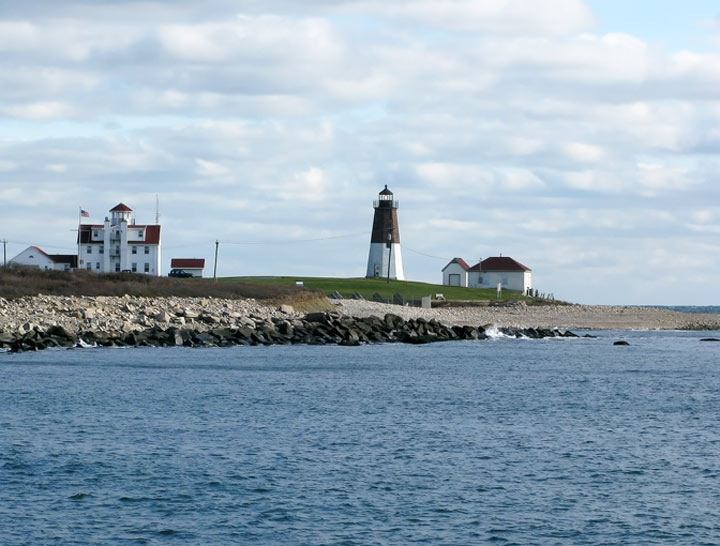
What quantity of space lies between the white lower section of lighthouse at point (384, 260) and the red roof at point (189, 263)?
17343 mm

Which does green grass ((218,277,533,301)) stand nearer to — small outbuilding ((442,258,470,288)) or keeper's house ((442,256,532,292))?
keeper's house ((442,256,532,292))

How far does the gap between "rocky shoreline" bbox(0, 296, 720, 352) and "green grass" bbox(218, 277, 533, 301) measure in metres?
17.1

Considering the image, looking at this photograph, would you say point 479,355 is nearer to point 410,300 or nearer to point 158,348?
point 158,348

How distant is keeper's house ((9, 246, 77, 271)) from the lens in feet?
298

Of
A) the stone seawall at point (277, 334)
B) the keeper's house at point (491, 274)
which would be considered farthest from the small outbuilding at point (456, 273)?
the stone seawall at point (277, 334)

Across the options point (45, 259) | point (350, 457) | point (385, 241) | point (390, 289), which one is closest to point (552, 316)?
point (390, 289)

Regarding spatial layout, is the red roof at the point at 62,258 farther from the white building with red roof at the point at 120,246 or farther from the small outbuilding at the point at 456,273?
the small outbuilding at the point at 456,273

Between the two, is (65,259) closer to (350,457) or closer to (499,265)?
(499,265)

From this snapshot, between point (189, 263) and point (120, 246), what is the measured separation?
7963 millimetres

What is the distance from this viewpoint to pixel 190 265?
314ft

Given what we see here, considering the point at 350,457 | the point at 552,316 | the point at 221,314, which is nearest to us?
the point at 350,457

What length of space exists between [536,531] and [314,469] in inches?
199

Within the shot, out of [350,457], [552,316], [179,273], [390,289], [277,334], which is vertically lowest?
[350,457]

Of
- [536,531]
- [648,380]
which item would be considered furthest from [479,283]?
[536,531]
